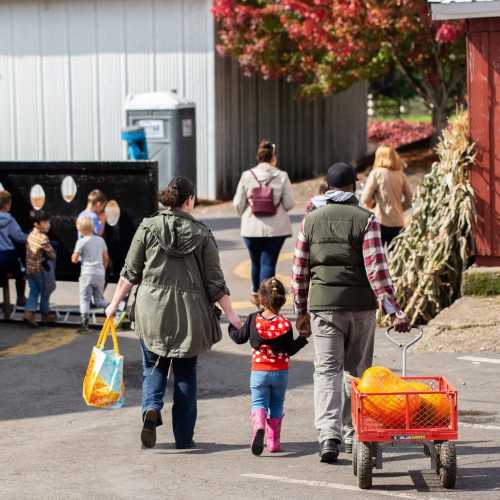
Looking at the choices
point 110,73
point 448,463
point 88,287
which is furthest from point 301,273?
point 110,73

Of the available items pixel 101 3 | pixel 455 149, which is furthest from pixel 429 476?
pixel 101 3

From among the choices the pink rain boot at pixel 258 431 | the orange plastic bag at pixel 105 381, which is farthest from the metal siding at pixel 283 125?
the pink rain boot at pixel 258 431

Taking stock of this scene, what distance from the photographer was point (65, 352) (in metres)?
12.0

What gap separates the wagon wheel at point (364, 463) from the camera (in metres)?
7.30

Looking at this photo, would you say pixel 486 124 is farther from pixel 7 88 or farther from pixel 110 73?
pixel 7 88

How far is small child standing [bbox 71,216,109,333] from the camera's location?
12.8 meters

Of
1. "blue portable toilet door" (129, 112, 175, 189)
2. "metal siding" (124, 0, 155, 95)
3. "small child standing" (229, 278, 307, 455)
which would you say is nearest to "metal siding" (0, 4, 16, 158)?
"metal siding" (124, 0, 155, 95)

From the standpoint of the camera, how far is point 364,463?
7.31 metres

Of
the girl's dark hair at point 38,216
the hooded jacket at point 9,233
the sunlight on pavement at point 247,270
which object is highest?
the girl's dark hair at point 38,216

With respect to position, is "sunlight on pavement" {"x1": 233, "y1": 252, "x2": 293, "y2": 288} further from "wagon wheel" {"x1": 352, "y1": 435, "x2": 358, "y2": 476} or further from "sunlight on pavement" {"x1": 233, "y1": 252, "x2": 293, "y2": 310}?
"wagon wheel" {"x1": 352, "y1": 435, "x2": 358, "y2": 476}

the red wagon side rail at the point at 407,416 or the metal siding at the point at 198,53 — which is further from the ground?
the metal siding at the point at 198,53

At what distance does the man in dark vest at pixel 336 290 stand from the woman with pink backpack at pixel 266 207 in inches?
209

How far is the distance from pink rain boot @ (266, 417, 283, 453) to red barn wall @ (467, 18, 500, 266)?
205 inches

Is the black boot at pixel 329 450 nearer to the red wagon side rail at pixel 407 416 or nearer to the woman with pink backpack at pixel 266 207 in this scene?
the red wagon side rail at pixel 407 416
